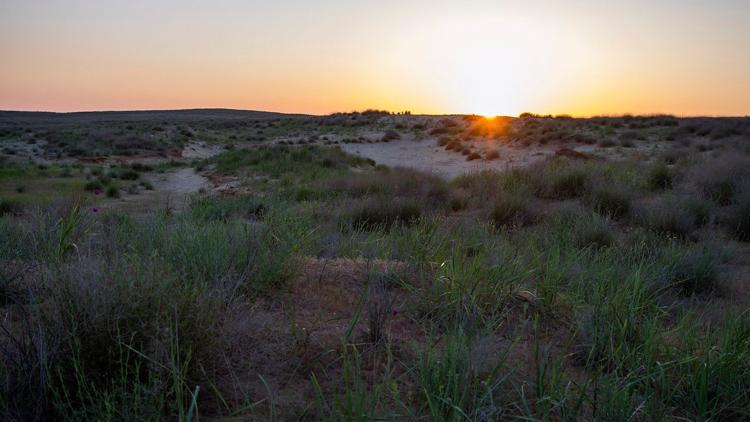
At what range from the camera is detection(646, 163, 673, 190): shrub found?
1150 cm

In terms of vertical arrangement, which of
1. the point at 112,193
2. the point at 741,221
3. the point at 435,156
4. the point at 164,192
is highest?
the point at 741,221

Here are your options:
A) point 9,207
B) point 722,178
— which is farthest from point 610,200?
point 9,207

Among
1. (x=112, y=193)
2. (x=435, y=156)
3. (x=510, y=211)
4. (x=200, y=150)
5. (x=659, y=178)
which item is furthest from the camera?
(x=200, y=150)

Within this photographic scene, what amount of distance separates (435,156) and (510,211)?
19.7 m

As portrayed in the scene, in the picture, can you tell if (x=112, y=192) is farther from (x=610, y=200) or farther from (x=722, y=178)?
(x=722, y=178)

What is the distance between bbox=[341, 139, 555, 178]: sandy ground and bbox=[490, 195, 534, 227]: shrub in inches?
329

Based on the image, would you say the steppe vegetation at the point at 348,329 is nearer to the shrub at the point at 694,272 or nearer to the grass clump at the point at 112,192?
the shrub at the point at 694,272

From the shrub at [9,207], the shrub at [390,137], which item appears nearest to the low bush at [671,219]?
the shrub at [9,207]

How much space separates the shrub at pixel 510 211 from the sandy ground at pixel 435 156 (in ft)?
27.4

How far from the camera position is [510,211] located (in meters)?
8.95

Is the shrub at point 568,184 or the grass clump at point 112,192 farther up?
the shrub at point 568,184

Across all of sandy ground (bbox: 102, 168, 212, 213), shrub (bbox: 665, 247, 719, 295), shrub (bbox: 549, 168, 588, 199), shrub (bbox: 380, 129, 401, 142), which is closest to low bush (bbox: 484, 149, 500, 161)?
sandy ground (bbox: 102, 168, 212, 213)

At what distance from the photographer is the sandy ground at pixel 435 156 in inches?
850

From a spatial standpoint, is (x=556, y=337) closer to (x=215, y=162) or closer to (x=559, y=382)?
(x=559, y=382)
